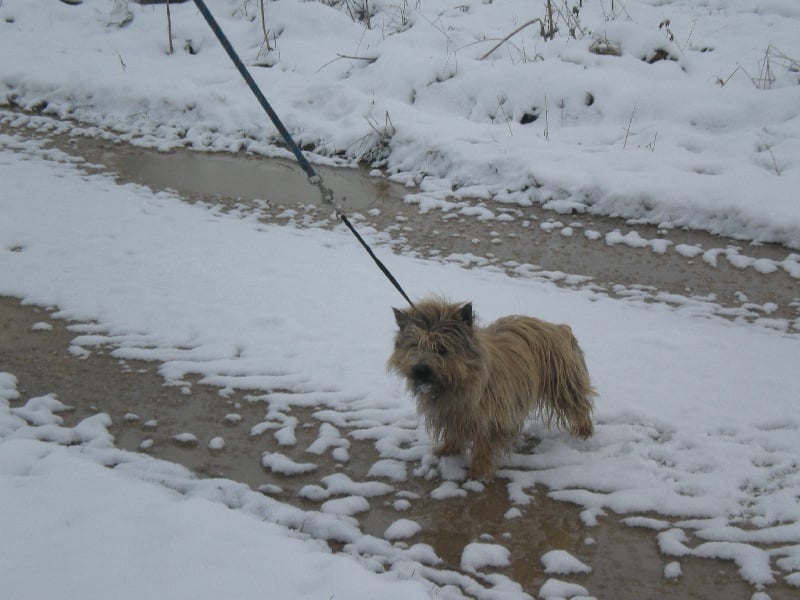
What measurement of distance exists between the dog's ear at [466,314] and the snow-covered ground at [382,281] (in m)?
1.03

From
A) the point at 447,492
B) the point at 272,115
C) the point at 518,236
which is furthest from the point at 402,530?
the point at 518,236

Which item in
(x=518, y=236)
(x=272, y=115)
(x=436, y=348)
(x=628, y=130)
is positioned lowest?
(x=518, y=236)

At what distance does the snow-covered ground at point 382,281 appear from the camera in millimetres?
3146

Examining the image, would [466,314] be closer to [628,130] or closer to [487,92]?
[628,130]

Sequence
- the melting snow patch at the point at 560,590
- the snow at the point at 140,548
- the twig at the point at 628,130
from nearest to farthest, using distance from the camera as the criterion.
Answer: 1. the snow at the point at 140,548
2. the melting snow patch at the point at 560,590
3. the twig at the point at 628,130

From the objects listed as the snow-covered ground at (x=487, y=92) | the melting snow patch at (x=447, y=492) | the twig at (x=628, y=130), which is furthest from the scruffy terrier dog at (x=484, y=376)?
the twig at (x=628, y=130)

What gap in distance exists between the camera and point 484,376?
12.3 feet

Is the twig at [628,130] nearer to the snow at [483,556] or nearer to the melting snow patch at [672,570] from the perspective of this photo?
the melting snow patch at [672,570]

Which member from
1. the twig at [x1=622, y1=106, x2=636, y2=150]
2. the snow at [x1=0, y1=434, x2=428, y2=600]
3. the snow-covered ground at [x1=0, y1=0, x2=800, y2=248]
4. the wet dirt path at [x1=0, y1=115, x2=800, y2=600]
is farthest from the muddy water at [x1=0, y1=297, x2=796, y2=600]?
the twig at [x1=622, y1=106, x2=636, y2=150]

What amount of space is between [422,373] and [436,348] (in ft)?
0.52

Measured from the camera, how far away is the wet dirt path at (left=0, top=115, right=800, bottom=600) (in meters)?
3.36

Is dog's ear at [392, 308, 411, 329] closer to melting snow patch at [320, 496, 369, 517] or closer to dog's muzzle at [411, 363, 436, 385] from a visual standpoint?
dog's muzzle at [411, 363, 436, 385]

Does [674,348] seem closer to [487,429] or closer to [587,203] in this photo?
[487,429]

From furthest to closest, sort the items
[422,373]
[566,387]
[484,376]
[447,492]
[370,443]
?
[370,443] → [566,387] → [447,492] → [484,376] → [422,373]
